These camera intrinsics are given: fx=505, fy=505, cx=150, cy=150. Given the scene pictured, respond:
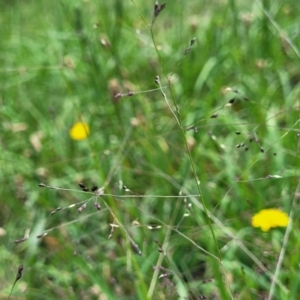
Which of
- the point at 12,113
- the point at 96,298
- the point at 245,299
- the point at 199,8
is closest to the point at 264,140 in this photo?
the point at 245,299

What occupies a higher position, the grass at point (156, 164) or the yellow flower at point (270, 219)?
the yellow flower at point (270, 219)

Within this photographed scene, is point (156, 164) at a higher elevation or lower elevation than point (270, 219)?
lower

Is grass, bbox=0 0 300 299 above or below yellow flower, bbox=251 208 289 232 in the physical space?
below

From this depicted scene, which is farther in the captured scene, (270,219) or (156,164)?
(156,164)
